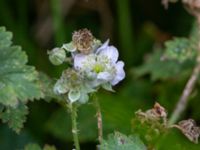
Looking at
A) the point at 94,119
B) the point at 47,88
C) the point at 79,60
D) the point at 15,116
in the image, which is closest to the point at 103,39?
the point at 94,119

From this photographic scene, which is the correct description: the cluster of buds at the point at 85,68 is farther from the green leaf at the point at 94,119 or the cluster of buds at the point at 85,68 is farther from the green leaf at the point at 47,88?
the green leaf at the point at 94,119

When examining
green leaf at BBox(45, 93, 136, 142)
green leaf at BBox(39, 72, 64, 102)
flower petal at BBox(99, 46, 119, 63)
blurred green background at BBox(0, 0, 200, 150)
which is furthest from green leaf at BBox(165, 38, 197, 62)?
flower petal at BBox(99, 46, 119, 63)

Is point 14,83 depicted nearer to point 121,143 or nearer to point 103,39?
point 121,143

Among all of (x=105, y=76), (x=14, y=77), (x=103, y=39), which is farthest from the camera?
(x=103, y=39)

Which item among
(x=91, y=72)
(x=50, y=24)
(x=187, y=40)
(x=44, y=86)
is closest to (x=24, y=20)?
(x=50, y=24)

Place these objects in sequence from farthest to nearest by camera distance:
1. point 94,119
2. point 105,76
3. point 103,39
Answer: point 103,39, point 94,119, point 105,76

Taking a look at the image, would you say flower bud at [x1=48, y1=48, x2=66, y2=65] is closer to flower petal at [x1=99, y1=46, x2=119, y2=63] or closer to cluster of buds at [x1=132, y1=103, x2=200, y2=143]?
flower petal at [x1=99, y1=46, x2=119, y2=63]
